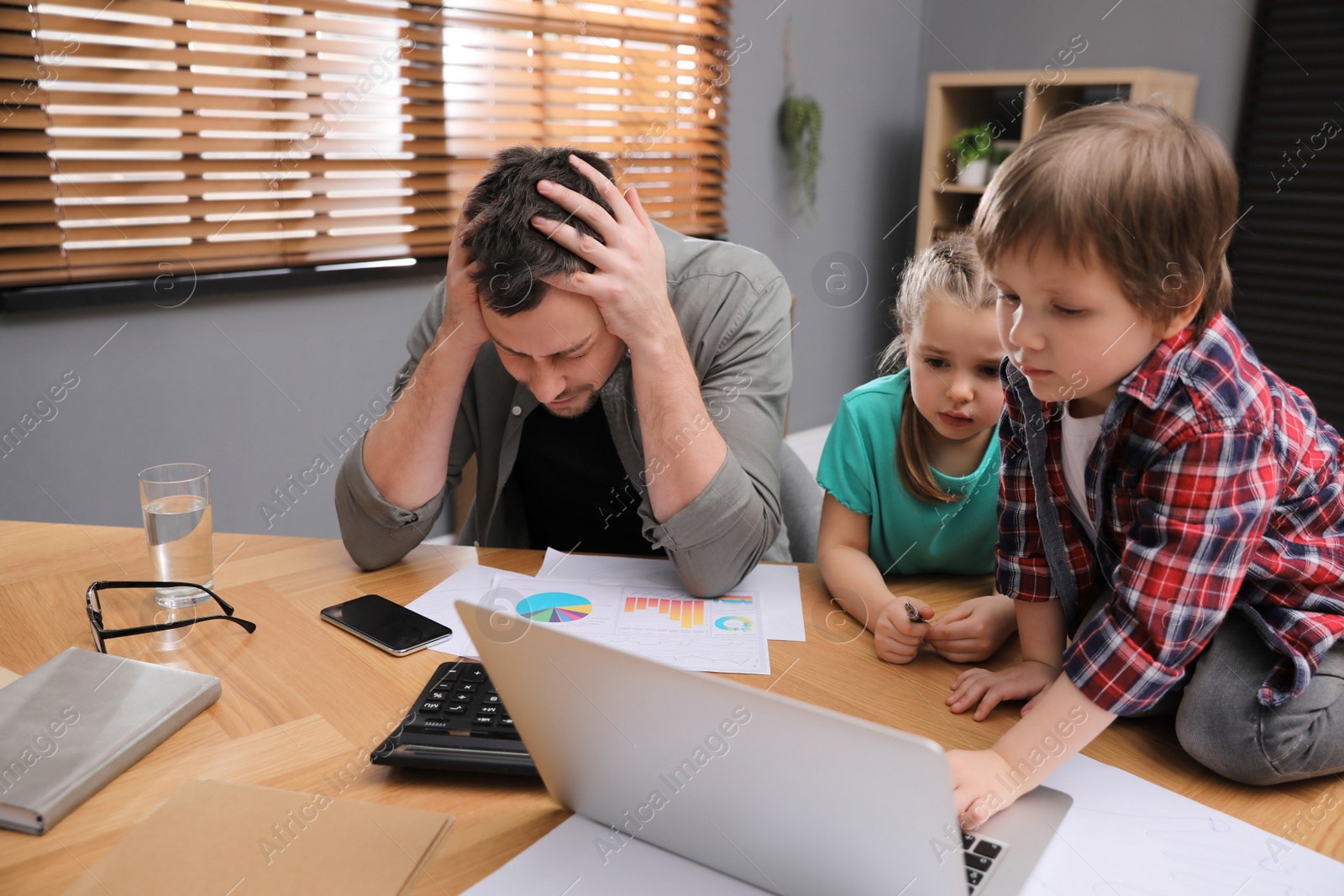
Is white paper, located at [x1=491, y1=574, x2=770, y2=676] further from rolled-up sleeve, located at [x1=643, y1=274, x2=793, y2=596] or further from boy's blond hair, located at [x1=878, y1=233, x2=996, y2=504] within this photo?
A: boy's blond hair, located at [x1=878, y1=233, x2=996, y2=504]

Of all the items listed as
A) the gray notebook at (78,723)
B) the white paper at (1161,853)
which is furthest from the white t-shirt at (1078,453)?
the gray notebook at (78,723)

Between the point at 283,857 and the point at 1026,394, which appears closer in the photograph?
the point at 283,857

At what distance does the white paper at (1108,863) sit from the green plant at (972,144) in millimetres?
3052

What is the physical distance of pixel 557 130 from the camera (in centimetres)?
294

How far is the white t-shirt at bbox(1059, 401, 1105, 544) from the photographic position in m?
0.81

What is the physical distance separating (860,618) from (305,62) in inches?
82.1

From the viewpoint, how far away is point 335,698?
0.86 m

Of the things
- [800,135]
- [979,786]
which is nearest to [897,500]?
[979,786]

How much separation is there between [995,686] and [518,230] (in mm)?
713

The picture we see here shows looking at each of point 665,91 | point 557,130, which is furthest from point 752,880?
point 665,91

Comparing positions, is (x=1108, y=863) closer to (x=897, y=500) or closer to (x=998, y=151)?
(x=897, y=500)

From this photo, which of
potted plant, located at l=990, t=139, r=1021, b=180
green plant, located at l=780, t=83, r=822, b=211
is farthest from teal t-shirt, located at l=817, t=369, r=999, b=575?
green plant, located at l=780, t=83, r=822, b=211

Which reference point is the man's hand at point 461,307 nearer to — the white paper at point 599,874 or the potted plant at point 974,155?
the white paper at point 599,874

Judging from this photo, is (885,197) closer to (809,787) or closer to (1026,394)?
(1026,394)
